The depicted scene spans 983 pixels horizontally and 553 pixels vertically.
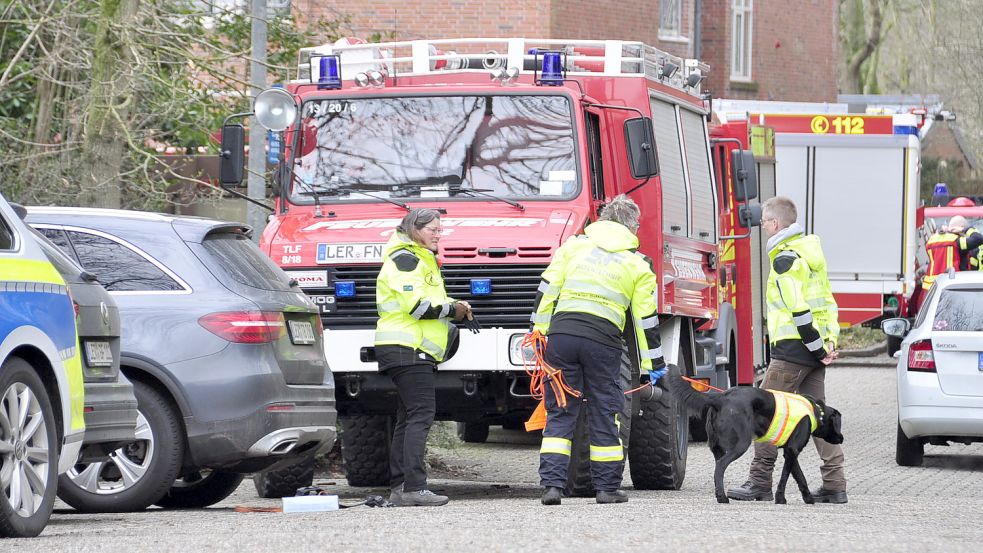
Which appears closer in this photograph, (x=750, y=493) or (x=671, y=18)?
(x=750, y=493)

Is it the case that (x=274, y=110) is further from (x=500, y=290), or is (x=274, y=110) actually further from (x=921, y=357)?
(x=921, y=357)

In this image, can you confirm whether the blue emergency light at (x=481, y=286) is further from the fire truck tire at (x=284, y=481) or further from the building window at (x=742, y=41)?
the building window at (x=742, y=41)

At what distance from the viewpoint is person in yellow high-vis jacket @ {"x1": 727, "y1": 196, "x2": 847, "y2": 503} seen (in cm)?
1055

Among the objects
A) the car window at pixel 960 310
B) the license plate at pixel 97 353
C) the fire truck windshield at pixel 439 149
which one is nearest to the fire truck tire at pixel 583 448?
the fire truck windshield at pixel 439 149

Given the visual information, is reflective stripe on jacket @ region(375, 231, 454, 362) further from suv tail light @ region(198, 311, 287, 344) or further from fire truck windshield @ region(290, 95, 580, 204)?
fire truck windshield @ region(290, 95, 580, 204)

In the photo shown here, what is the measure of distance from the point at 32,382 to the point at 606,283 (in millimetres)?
3332

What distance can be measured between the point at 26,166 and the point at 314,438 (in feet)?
24.1

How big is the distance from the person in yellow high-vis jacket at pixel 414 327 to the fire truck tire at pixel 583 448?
2.99 ft

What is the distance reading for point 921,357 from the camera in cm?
1336

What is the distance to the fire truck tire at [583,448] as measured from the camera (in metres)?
10.5

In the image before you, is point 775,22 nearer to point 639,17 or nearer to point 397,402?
point 639,17

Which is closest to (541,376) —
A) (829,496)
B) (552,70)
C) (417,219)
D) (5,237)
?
(417,219)

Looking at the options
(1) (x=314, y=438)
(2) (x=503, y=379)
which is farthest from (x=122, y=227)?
(2) (x=503, y=379)

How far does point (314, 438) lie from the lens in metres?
9.65
